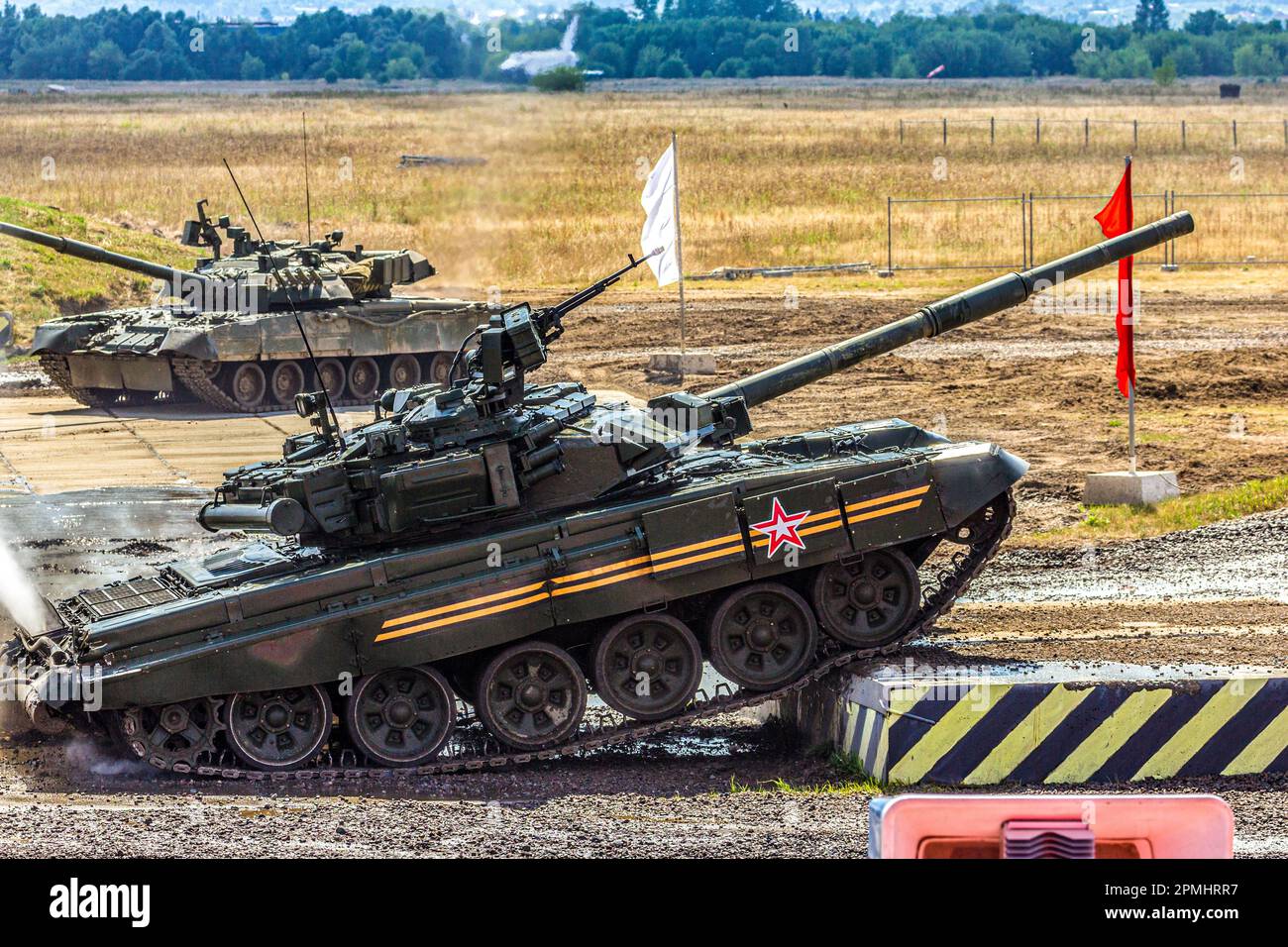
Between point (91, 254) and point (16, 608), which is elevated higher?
point (91, 254)

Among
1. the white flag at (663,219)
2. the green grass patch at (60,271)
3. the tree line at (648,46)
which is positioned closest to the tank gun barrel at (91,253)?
the tree line at (648,46)

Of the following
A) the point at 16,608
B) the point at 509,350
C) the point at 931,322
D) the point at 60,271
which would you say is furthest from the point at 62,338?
the point at 931,322

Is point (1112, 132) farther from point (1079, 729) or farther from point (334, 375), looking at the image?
point (1079, 729)

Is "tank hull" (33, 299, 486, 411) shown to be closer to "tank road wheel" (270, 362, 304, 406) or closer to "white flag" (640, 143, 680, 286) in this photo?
"tank road wheel" (270, 362, 304, 406)

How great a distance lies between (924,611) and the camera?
1438 cm

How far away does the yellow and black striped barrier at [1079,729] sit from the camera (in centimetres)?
1244

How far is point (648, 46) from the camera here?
Result: 2803 inches

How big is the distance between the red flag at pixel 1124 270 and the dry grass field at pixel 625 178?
6809 millimetres

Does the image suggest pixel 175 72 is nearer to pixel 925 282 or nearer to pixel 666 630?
pixel 925 282

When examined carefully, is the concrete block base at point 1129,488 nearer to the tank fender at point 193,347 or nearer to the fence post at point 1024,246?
the tank fender at point 193,347

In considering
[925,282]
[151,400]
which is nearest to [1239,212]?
[925,282]

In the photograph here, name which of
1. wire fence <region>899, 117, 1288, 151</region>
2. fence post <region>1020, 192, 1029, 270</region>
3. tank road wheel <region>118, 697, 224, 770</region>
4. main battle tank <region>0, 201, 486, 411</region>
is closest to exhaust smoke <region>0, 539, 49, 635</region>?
tank road wheel <region>118, 697, 224, 770</region>

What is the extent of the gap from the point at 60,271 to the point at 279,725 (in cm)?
2946

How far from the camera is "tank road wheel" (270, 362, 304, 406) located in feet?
97.2
